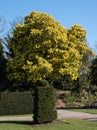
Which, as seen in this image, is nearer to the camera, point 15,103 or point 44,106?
point 44,106

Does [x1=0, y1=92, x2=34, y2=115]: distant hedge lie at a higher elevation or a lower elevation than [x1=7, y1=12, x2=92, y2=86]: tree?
lower

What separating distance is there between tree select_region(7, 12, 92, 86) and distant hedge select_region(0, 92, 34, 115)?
985cm

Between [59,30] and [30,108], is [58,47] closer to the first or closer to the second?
[59,30]

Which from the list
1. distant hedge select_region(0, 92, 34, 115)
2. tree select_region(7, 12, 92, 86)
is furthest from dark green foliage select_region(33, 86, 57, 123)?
tree select_region(7, 12, 92, 86)

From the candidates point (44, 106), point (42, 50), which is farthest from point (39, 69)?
point (44, 106)

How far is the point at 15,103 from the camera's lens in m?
Answer: 35.0

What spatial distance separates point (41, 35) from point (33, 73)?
14.5 ft

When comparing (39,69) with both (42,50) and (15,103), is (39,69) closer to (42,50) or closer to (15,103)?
(42,50)

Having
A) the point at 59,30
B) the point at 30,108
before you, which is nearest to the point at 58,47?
the point at 59,30

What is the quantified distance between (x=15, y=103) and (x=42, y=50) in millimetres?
12821

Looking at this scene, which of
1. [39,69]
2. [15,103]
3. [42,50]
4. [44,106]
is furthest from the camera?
[42,50]

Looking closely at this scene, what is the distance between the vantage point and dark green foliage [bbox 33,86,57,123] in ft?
78.4

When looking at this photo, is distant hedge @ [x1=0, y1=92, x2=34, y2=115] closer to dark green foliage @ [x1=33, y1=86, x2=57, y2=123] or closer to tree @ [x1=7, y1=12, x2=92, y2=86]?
tree @ [x1=7, y1=12, x2=92, y2=86]

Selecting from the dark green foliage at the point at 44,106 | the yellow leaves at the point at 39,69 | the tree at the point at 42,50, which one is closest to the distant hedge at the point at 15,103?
the yellow leaves at the point at 39,69
